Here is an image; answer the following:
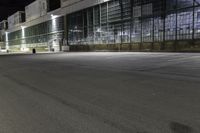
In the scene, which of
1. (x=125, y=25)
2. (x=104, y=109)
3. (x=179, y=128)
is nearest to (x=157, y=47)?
(x=125, y=25)

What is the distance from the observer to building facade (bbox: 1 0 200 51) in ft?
70.9

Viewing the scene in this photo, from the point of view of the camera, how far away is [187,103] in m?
4.63

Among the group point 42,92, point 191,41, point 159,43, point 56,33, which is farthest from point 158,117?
point 56,33

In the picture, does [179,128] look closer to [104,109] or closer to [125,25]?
[104,109]

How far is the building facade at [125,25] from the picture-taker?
21595 mm

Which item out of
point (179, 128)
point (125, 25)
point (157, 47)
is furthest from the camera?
point (125, 25)

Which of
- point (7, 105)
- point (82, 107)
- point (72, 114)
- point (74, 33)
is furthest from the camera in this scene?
point (74, 33)

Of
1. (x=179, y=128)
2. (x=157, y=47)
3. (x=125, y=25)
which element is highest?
(x=125, y=25)

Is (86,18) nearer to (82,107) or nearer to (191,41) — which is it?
(191,41)

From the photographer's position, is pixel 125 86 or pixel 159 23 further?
pixel 159 23

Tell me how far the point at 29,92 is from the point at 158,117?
3.71m

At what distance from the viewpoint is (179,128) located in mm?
3371

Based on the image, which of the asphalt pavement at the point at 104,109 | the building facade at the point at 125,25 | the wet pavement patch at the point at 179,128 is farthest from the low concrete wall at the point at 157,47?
the wet pavement patch at the point at 179,128

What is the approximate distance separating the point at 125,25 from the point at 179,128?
1003 inches
